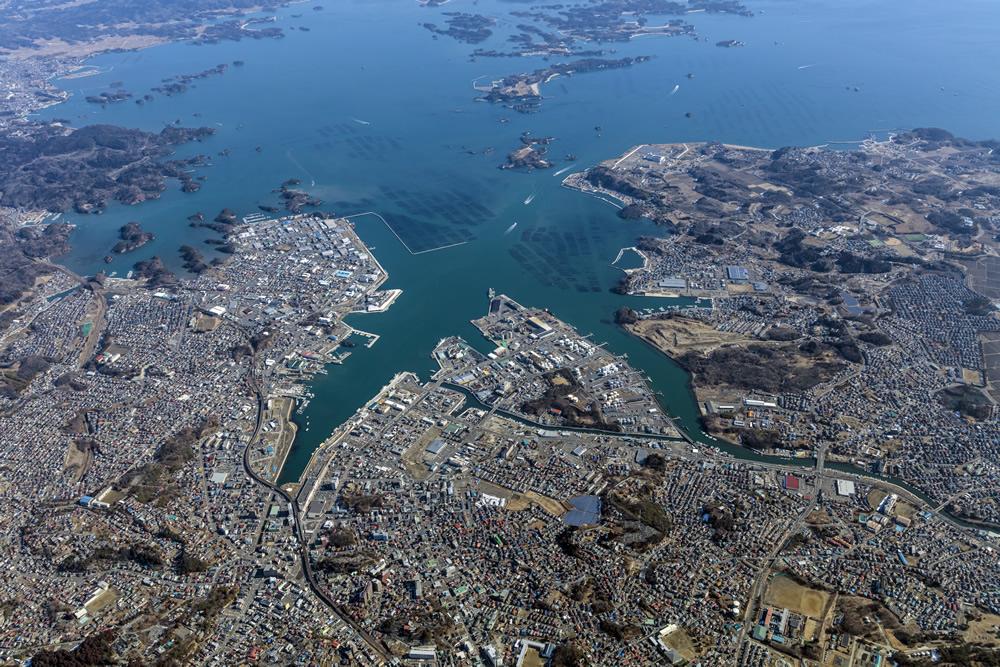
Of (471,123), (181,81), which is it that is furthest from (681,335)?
(181,81)

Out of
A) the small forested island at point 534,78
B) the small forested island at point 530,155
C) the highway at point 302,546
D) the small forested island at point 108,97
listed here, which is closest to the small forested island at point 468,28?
the small forested island at point 534,78

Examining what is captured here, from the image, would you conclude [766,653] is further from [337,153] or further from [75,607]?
[337,153]

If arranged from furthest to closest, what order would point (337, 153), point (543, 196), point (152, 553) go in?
point (337, 153)
point (543, 196)
point (152, 553)

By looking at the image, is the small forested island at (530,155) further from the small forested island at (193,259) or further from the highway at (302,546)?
the highway at (302,546)

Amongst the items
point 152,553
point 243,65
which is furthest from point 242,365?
point 243,65

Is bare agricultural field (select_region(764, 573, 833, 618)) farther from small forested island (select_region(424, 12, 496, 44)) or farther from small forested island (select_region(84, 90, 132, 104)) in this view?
small forested island (select_region(424, 12, 496, 44))

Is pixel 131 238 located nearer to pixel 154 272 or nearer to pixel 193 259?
pixel 154 272
